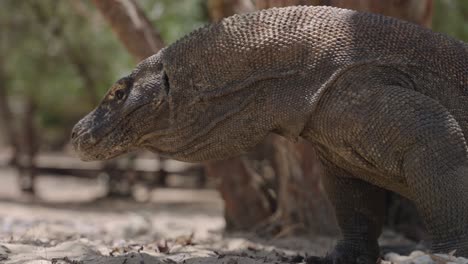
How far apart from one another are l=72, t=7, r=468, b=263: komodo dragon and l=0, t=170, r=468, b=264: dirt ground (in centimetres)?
48

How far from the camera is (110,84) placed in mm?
16312

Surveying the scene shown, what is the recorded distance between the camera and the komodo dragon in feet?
10.7

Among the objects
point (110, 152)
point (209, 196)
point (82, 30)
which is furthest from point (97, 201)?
point (110, 152)

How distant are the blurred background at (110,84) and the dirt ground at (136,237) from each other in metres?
0.21

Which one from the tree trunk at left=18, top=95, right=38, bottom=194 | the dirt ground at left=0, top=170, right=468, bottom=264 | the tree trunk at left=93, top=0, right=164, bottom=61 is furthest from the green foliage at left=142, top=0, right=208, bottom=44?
the tree trunk at left=93, top=0, right=164, bottom=61

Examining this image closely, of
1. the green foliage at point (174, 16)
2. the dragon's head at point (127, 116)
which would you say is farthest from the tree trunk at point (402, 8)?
the green foliage at point (174, 16)

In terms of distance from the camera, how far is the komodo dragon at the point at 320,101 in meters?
3.27

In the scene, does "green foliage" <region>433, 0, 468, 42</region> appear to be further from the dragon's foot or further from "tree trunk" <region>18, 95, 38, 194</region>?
"tree trunk" <region>18, 95, 38, 194</region>

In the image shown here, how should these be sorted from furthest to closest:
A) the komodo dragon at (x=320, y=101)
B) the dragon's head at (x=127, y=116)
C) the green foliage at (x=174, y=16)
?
the green foliage at (x=174, y=16)
the dragon's head at (x=127, y=116)
the komodo dragon at (x=320, y=101)

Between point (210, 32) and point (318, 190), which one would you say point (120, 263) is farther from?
point (318, 190)

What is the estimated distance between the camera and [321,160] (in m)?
4.15

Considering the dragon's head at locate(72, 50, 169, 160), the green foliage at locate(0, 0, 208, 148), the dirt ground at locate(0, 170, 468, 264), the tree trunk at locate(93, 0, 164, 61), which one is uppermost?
the green foliage at locate(0, 0, 208, 148)


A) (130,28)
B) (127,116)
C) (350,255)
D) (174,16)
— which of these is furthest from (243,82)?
(174,16)

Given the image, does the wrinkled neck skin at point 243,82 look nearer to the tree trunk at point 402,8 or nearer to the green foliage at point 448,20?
the tree trunk at point 402,8
